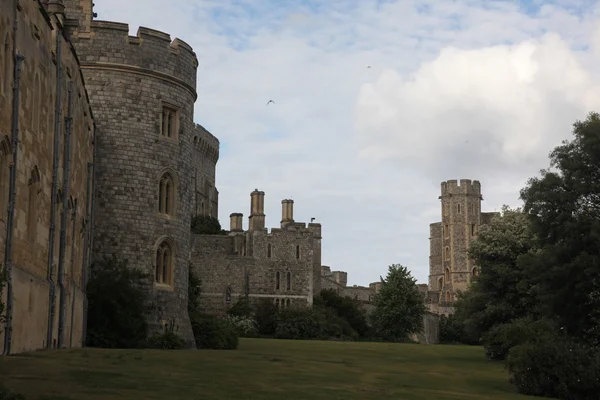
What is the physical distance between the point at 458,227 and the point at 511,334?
10216 cm

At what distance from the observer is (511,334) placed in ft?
113

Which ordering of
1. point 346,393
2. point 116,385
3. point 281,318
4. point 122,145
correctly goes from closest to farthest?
point 116,385
point 346,393
point 122,145
point 281,318

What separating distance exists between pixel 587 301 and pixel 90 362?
15712mm

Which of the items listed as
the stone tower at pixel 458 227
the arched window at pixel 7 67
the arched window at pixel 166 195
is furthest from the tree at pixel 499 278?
the stone tower at pixel 458 227

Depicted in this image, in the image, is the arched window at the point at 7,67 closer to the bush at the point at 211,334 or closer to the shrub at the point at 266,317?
the bush at the point at 211,334

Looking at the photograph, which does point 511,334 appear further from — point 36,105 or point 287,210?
point 287,210

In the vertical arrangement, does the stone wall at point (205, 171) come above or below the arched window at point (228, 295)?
above

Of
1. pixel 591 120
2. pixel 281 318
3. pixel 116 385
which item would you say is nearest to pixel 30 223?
pixel 116 385

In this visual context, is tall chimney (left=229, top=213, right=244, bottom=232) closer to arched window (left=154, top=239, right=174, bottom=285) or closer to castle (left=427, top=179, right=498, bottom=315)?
castle (left=427, top=179, right=498, bottom=315)

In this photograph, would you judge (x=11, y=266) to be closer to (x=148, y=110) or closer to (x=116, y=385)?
(x=116, y=385)

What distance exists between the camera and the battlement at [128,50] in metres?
33.2

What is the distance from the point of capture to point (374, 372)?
83.4 feet

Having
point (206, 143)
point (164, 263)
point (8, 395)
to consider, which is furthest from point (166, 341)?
point (206, 143)

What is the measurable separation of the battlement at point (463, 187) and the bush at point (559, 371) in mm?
111495
